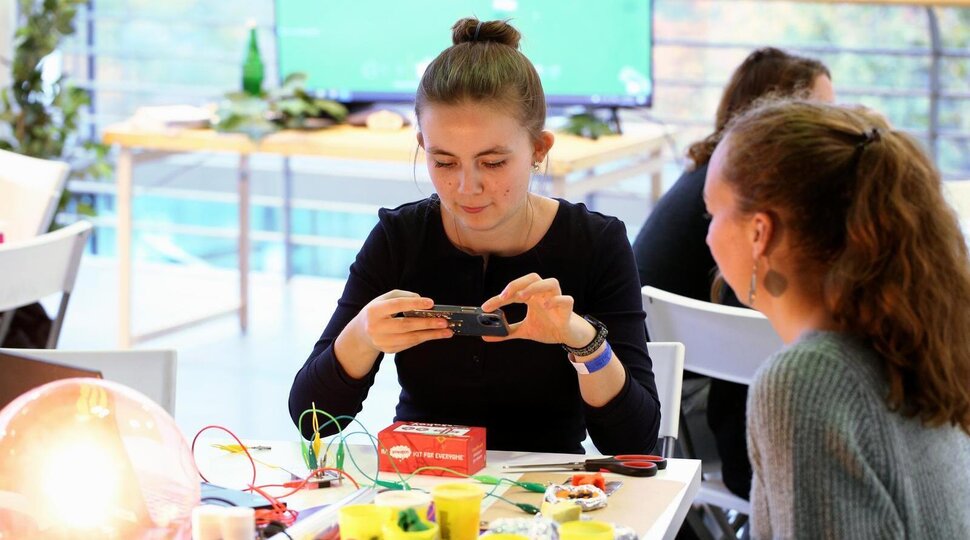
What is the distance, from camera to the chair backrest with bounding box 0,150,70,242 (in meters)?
3.05

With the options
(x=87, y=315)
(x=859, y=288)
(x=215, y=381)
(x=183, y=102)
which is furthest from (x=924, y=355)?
(x=183, y=102)

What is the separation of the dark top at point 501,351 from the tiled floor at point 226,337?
1535 mm

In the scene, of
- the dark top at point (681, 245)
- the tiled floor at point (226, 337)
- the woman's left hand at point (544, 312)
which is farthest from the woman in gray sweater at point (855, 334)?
the tiled floor at point (226, 337)

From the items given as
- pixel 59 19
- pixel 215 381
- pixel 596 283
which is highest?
pixel 59 19

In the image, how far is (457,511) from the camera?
1.29m

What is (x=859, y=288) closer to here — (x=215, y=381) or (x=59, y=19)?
(x=215, y=381)

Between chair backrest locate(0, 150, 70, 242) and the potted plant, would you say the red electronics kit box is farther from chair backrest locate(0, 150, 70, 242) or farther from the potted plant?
the potted plant

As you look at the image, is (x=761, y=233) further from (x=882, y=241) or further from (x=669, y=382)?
(x=669, y=382)

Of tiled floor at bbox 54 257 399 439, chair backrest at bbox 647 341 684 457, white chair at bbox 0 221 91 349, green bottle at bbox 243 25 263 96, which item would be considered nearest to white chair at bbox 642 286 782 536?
chair backrest at bbox 647 341 684 457

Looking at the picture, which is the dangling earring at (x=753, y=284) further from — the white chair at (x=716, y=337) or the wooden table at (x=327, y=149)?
the wooden table at (x=327, y=149)

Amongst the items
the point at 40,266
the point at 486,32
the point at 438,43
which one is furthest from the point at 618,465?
the point at 438,43

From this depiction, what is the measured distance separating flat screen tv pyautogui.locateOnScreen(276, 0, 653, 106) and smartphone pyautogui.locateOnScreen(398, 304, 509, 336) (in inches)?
97.5

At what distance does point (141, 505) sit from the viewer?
125 centimetres

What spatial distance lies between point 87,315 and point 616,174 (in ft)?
7.60
